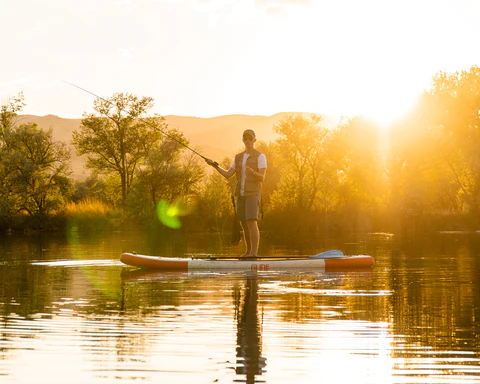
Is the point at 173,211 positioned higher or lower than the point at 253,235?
higher

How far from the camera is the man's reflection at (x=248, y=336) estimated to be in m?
5.15

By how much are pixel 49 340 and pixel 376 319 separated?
2914 millimetres

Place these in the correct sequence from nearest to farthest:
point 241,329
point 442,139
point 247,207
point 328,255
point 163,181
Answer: point 241,329, point 247,207, point 328,255, point 163,181, point 442,139

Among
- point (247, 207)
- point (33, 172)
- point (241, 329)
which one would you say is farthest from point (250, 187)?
point (33, 172)

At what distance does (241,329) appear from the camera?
6.73 m

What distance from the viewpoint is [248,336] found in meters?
6.36

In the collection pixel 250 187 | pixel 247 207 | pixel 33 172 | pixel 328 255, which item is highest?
pixel 33 172

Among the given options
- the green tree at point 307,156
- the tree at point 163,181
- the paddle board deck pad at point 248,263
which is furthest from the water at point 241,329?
the green tree at point 307,156

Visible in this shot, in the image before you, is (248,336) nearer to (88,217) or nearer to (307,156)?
(88,217)

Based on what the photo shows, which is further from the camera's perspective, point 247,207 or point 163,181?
point 163,181

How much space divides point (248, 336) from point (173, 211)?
116ft

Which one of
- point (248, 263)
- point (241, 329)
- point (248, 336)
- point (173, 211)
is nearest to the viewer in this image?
point (248, 336)

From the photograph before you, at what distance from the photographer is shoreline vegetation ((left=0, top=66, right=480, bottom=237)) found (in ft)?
138

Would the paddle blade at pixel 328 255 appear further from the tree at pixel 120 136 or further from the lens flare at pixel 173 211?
the tree at pixel 120 136
